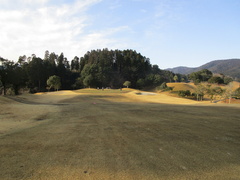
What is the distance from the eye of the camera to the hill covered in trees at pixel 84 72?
6475 centimetres

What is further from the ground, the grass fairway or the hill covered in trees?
the hill covered in trees

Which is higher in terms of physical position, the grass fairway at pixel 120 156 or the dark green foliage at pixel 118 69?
the dark green foliage at pixel 118 69

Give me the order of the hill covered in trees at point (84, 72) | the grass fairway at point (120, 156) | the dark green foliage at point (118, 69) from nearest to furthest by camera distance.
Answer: the grass fairway at point (120, 156)
the hill covered in trees at point (84, 72)
the dark green foliage at point (118, 69)

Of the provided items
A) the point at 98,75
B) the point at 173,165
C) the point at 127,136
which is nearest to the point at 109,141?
the point at 127,136

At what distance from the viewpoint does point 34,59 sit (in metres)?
82.3

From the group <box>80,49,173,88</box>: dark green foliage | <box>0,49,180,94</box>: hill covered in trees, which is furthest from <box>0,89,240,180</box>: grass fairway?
<box>80,49,173,88</box>: dark green foliage

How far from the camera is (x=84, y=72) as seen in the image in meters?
91.6

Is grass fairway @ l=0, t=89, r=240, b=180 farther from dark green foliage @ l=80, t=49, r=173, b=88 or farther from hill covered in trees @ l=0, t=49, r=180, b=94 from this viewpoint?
dark green foliage @ l=80, t=49, r=173, b=88

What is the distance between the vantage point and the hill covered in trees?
64750 millimetres

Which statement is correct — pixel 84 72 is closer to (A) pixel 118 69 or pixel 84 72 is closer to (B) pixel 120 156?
(A) pixel 118 69

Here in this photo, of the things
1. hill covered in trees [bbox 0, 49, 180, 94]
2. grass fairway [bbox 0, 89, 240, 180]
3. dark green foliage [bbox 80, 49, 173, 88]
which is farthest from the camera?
dark green foliage [bbox 80, 49, 173, 88]

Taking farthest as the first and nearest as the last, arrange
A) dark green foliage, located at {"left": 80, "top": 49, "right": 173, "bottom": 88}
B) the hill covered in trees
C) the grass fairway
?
dark green foliage, located at {"left": 80, "top": 49, "right": 173, "bottom": 88}
the hill covered in trees
the grass fairway

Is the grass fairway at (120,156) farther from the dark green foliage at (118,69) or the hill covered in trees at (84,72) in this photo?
the dark green foliage at (118,69)

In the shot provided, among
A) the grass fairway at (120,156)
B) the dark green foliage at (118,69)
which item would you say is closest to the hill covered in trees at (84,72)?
the dark green foliage at (118,69)
